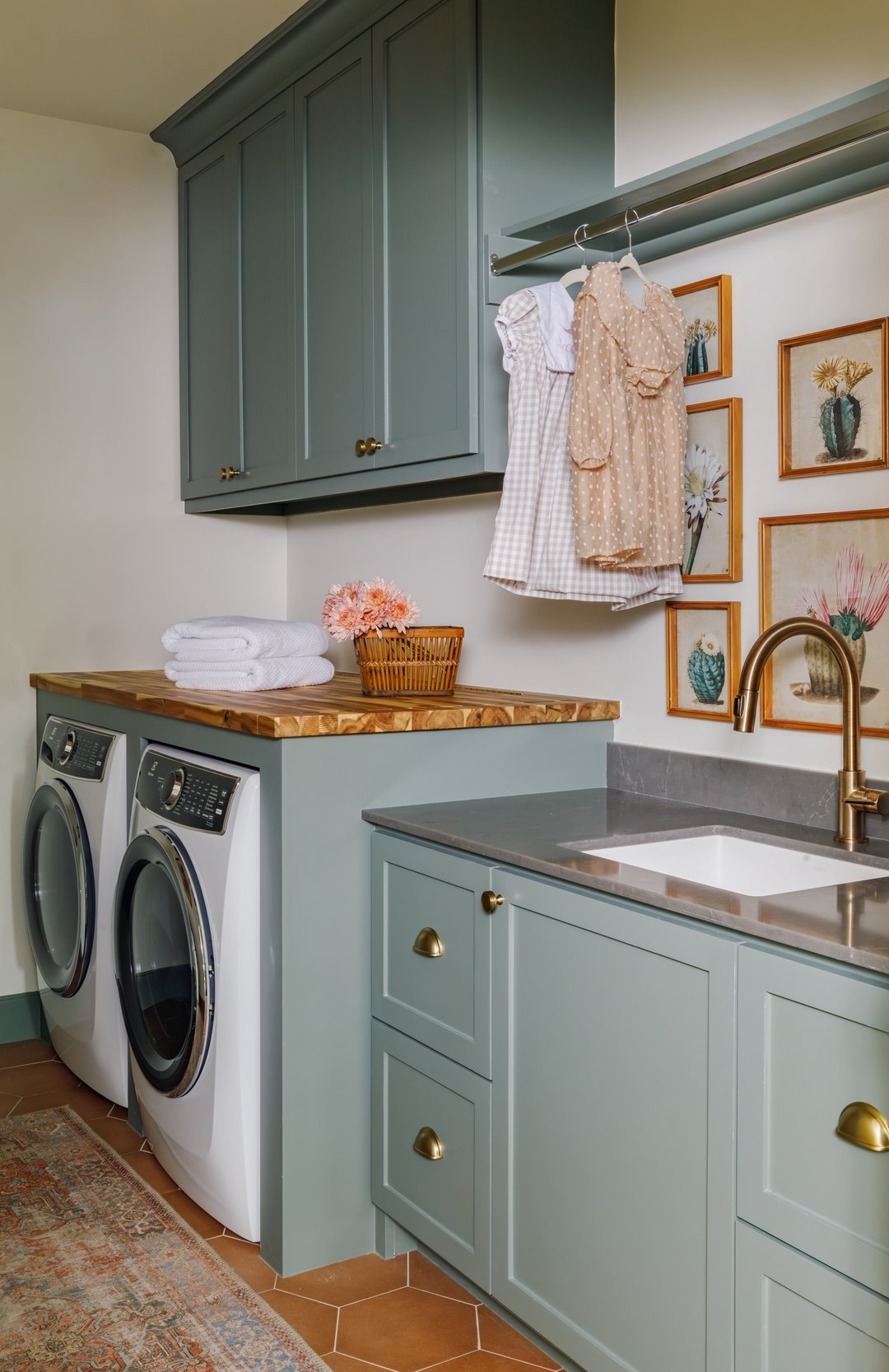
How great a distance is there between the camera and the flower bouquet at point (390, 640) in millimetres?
2363

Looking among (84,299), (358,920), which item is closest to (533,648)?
(358,920)

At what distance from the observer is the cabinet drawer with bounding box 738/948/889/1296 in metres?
1.19

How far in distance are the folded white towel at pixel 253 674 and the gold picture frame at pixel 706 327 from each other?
1.04m

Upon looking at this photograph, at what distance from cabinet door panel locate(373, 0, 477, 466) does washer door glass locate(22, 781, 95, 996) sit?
114 centimetres

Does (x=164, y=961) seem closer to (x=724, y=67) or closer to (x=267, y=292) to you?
(x=267, y=292)

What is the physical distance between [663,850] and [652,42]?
5.06 feet

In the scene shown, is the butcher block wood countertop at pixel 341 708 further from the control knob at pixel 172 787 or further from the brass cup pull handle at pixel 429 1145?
the brass cup pull handle at pixel 429 1145

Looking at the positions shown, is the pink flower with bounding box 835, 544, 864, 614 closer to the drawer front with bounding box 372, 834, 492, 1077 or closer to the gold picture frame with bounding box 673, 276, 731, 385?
the gold picture frame with bounding box 673, 276, 731, 385

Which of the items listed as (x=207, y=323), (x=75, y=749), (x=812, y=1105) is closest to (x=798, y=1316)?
(x=812, y=1105)

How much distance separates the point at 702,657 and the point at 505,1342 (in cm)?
120

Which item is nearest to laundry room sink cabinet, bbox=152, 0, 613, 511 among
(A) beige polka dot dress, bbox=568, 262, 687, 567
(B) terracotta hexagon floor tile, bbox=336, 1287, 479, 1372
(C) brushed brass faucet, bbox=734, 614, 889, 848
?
(A) beige polka dot dress, bbox=568, 262, 687, 567

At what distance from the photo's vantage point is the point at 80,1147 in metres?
2.53

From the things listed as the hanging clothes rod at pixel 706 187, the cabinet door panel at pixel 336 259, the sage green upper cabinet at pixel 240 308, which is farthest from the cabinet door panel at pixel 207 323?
the hanging clothes rod at pixel 706 187

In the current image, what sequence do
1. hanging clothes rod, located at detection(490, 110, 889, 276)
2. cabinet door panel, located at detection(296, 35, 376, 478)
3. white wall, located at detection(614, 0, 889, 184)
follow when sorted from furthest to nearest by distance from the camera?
cabinet door panel, located at detection(296, 35, 376, 478)
white wall, located at detection(614, 0, 889, 184)
hanging clothes rod, located at detection(490, 110, 889, 276)
